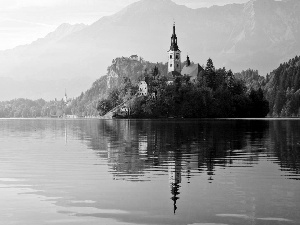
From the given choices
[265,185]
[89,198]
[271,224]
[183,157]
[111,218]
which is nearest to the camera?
[271,224]

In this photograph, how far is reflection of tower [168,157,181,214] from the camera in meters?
19.5

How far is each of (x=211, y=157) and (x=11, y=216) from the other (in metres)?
21.5

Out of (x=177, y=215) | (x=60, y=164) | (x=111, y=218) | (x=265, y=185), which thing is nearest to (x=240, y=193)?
(x=265, y=185)

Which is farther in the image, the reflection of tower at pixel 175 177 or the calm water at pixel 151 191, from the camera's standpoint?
the reflection of tower at pixel 175 177

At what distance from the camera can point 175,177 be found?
81.3 ft

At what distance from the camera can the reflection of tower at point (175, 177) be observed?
63.9ft

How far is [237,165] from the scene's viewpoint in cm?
3033

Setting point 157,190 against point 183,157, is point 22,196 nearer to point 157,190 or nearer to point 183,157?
point 157,190

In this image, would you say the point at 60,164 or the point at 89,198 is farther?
the point at 60,164

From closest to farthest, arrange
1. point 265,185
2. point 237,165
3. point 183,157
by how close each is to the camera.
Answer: point 265,185 → point 237,165 → point 183,157

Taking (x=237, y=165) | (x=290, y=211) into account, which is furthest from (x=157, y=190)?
(x=237, y=165)

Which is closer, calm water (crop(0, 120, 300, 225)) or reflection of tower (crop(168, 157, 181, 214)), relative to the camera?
calm water (crop(0, 120, 300, 225))

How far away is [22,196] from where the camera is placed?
1953cm

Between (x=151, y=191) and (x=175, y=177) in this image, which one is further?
(x=175, y=177)
